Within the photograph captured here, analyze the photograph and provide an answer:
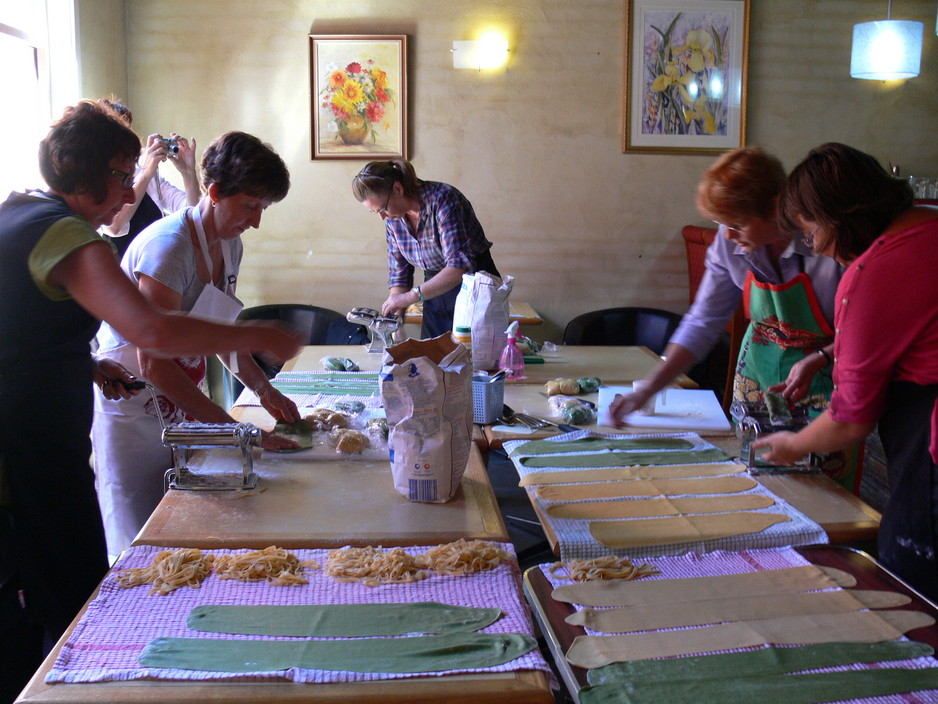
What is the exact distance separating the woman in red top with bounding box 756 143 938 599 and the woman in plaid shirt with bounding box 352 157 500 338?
2302 mm

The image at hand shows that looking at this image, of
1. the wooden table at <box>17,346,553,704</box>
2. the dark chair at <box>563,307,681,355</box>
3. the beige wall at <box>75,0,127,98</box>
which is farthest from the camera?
the dark chair at <box>563,307,681,355</box>

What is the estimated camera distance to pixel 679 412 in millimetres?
2477

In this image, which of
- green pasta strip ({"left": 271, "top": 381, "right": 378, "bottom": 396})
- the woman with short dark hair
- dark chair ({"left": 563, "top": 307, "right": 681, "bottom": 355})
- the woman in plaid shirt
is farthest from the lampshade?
green pasta strip ({"left": 271, "top": 381, "right": 378, "bottom": 396})

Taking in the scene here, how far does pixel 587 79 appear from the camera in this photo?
202 inches

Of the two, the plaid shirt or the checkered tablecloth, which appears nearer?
the checkered tablecloth

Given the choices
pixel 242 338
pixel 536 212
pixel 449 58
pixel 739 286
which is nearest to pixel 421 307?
pixel 536 212

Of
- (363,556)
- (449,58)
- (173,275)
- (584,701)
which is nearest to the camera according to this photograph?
(584,701)

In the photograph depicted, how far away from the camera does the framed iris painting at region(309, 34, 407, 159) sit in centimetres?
500

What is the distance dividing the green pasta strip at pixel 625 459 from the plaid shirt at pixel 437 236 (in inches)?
72.3

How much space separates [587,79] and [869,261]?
13.2 feet

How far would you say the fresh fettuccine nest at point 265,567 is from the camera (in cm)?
143

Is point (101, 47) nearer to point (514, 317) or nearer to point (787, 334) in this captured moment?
point (514, 317)

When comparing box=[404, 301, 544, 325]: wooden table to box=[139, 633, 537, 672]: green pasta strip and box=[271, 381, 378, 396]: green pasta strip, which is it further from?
box=[139, 633, 537, 672]: green pasta strip

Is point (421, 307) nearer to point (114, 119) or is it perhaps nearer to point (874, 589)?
point (114, 119)
